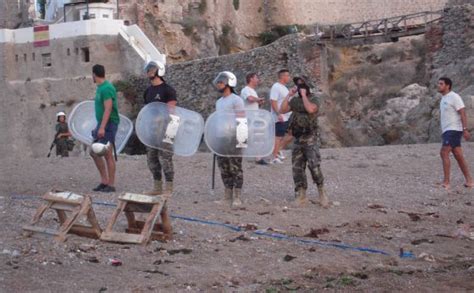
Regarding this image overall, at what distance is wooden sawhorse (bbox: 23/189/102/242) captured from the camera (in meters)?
8.16

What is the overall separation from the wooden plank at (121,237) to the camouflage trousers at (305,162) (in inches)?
122

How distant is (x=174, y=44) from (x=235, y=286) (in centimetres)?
3582

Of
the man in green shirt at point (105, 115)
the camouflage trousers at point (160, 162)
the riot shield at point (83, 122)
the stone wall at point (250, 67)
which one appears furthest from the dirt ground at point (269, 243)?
the stone wall at point (250, 67)

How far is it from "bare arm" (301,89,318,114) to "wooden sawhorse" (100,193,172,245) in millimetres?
2746

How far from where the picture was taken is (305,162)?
10953 millimetres

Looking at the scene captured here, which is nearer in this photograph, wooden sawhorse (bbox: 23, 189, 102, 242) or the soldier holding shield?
wooden sawhorse (bbox: 23, 189, 102, 242)

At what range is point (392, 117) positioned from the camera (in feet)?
75.7

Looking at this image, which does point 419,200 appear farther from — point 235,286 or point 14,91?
point 14,91

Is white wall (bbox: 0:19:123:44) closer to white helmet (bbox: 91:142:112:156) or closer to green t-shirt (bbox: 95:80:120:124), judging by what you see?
green t-shirt (bbox: 95:80:120:124)

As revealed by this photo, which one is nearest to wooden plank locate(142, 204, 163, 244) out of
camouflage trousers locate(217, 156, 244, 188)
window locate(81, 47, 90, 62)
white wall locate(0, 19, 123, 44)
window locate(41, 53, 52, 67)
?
camouflage trousers locate(217, 156, 244, 188)

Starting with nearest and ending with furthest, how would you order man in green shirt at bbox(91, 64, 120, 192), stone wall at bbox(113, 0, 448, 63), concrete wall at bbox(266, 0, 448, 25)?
1. man in green shirt at bbox(91, 64, 120, 192)
2. stone wall at bbox(113, 0, 448, 63)
3. concrete wall at bbox(266, 0, 448, 25)

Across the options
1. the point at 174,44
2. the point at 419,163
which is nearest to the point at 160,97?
the point at 419,163

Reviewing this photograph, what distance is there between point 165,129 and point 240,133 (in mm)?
864

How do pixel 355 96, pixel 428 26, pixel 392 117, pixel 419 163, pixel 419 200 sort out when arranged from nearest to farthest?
1. pixel 419 200
2. pixel 419 163
3. pixel 392 117
4. pixel 428 26
5. pixel 355 96
